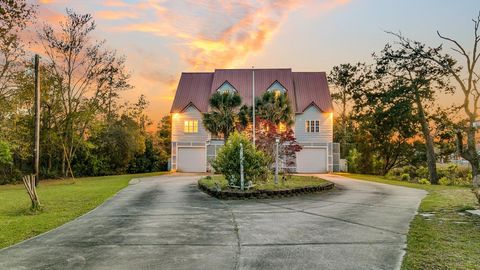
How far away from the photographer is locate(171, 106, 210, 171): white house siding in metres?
36.8

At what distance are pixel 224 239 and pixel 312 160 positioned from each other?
2945 centimetres

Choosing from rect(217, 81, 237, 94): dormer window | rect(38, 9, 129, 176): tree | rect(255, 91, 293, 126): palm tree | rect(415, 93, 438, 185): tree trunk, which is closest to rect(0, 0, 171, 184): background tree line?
rect(38, 9, 129, 176): tree

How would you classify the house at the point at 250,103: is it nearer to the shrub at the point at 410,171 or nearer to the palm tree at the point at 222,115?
the shrub at the point at 410,171

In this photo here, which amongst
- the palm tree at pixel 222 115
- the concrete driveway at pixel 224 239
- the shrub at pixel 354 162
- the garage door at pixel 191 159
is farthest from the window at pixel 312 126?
the concrete driveway at pixel 224 239

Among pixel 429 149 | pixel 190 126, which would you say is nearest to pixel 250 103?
pixel 190 126

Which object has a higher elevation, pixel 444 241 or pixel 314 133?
pixel 314 133

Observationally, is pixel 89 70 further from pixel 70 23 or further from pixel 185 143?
pixel 185 143

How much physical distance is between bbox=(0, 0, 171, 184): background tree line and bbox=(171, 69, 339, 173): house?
5620 millimetres

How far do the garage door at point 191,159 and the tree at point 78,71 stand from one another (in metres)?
8.85

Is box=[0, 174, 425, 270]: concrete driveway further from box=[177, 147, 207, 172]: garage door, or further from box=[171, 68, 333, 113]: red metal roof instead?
box=[171, 68, 333, 113]: red metal roof

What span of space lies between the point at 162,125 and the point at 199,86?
13.6 m

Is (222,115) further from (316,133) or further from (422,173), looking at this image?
(422,173)

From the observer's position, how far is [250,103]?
36.8m

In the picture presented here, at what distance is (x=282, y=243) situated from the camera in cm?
753
